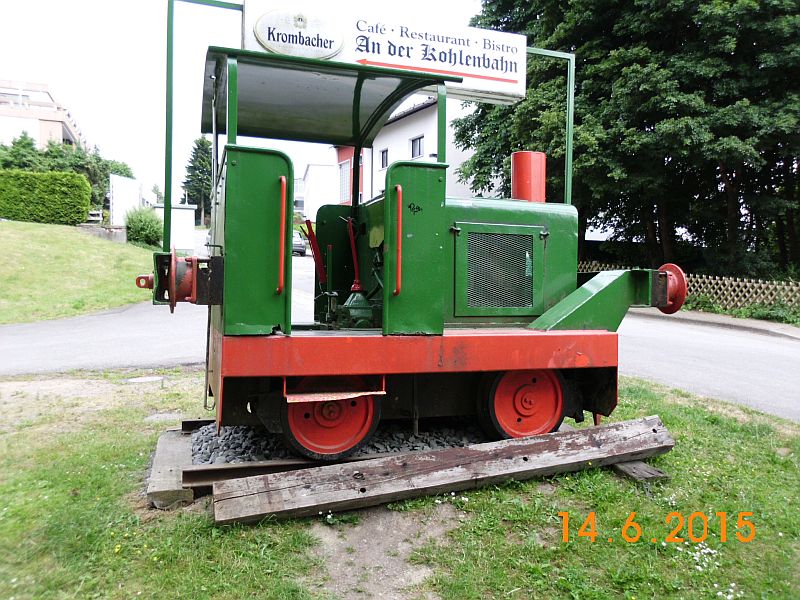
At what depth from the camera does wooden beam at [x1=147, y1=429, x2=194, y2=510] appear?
342cm

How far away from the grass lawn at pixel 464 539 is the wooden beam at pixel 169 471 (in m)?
0.11

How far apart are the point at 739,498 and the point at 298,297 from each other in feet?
43.7

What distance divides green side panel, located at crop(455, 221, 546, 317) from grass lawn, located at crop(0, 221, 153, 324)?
11844 millimetres

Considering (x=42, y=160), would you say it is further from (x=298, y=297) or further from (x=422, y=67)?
(x=422, y=67)

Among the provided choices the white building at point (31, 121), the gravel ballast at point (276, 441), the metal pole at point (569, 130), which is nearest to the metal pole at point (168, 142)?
the gravel ballast at point (276, 441)

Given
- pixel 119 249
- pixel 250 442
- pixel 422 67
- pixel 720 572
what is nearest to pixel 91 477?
pixel 250 442

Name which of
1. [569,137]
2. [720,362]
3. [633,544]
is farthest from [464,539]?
[720,362]

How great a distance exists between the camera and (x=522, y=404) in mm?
4359

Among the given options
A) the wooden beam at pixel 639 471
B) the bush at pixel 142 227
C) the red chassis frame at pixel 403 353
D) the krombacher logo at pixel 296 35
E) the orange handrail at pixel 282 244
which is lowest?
the wooden beam at pixel 639 471

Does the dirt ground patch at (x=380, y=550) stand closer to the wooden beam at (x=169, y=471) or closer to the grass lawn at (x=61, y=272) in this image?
the wooden beam at (x=169, y=471)

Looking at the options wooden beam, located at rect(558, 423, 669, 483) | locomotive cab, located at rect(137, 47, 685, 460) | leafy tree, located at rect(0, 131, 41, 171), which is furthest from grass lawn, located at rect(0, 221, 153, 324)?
leafy tree, located at rect(0, 131, 41, 171)

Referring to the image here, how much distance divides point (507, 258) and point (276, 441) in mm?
2183

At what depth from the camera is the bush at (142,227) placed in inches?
1065

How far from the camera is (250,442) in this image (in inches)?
163
